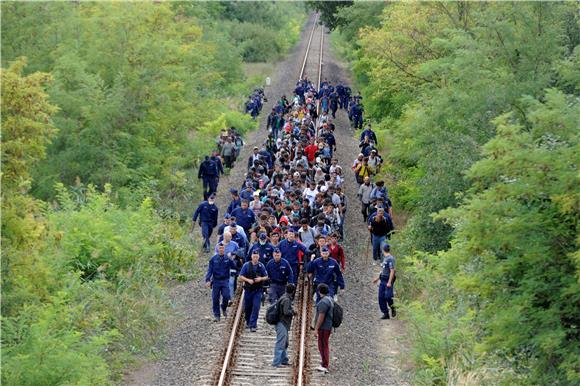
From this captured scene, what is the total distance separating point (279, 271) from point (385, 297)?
283cm

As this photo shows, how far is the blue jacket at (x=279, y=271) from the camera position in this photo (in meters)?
18.5

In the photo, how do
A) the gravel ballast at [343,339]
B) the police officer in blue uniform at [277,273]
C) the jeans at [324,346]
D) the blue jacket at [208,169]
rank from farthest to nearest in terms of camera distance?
1. the blue jacket at [208,169]
2. the police officer in blue uniform at [277,273]
3. the gravel ballast at [343,339]
4. the jeans at [324,346]

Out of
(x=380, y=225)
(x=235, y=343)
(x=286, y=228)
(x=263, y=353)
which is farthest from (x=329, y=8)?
(x=263, y=353)

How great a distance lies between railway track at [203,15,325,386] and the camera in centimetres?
1628

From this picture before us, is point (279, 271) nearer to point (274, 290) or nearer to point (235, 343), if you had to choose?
point (274, 290)

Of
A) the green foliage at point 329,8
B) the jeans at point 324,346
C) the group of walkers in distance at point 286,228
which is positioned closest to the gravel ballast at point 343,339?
the jeans at point 324,346

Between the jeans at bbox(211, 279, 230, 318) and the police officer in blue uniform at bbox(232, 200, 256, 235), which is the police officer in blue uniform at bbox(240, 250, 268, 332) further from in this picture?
the police officer in blue uniform at bbox(232, 200, 256, 235)

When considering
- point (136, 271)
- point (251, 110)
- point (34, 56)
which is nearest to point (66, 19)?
point (34, 56)

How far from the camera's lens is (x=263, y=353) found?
17.6m

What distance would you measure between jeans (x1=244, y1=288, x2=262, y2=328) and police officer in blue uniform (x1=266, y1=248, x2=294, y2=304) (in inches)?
15.8

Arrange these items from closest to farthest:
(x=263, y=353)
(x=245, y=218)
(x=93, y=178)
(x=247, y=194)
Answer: (x=263, y=353) → (x=245, y=218) → (x=247, y=194) → (x=93, y=178)

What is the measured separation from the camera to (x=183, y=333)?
749 inches

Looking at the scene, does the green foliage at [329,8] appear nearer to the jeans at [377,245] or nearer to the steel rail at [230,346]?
the jeans at [377,245]

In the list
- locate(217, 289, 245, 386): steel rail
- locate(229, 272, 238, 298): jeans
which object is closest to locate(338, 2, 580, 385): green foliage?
locate(217, 289, 245, 386): steel rail
